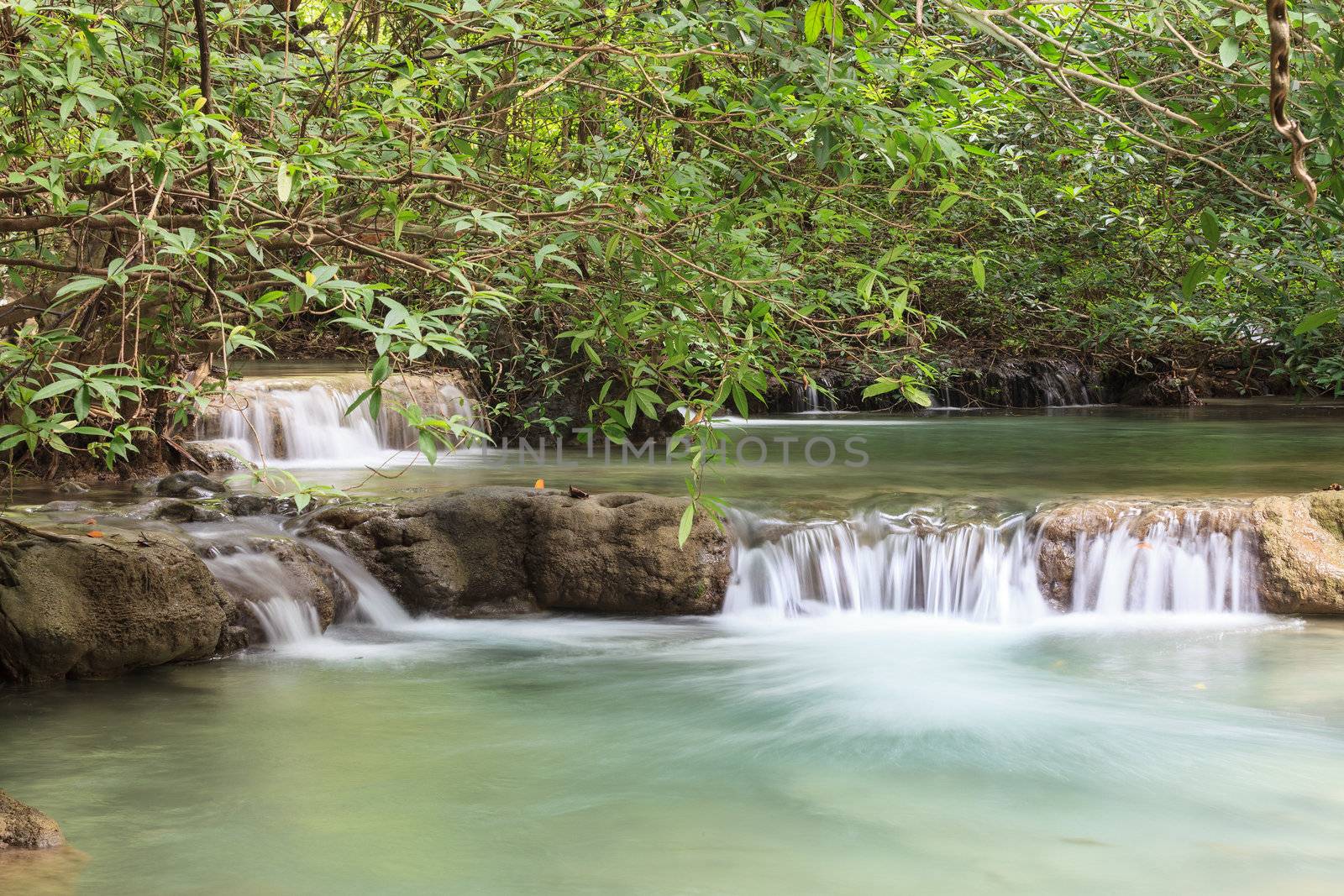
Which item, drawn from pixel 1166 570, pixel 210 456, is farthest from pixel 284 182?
pixel 210 456

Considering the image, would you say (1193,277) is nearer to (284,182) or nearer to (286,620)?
(284,182)

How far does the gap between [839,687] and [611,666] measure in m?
1.20

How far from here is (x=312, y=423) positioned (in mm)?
11766

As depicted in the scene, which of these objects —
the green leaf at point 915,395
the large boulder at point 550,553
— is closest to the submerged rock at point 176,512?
the large boulder at point 550,553

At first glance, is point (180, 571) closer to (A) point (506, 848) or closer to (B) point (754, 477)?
(A) point (506, 848)

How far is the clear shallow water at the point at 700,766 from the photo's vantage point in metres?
4.05

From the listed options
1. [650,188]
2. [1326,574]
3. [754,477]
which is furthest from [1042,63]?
[754,477]

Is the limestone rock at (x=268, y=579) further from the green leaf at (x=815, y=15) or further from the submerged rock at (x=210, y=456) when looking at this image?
the green leaf at (x=815, y=15)

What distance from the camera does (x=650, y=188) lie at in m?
5.49

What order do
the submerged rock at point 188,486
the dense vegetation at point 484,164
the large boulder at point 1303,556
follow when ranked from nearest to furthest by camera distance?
the dense vegetation at point 484,164 < the large boulder at point 1303,556 < the submerged rock at point 188,486

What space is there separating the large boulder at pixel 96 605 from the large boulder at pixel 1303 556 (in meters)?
6.06

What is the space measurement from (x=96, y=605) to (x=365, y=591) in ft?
5.56

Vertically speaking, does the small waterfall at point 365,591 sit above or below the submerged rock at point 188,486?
below

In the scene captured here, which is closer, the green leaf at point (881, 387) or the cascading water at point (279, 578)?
the green leaf at point (881, 387)
